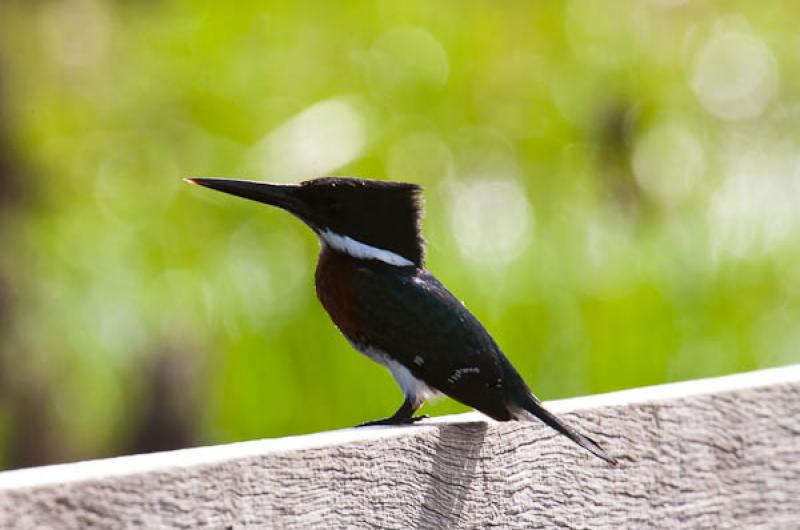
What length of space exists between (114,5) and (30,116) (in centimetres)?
32

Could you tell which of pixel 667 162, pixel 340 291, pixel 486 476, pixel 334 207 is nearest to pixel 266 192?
pixel 334 207

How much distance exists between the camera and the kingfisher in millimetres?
2059

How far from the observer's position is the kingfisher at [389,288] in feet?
6.75

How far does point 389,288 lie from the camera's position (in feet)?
7.14

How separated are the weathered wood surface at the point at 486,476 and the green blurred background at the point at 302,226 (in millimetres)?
Result: 1074

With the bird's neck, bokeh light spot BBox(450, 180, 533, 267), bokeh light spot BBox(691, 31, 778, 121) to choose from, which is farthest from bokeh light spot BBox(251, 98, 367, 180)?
bokeh light spot BBox(691, 31, 778, 121)

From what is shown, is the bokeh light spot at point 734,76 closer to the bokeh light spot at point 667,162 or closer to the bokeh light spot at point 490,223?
the bokeh light spot at point 667,162

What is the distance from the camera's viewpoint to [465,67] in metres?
3.20

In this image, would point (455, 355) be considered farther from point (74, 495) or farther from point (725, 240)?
point (725, 240)

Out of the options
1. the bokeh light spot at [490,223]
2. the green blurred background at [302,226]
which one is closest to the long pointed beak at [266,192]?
the green blurred background at [302,226]

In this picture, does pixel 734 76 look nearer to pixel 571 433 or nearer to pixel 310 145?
pixel 310 145

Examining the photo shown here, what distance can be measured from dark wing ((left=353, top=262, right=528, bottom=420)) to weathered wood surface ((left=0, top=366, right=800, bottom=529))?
0.22 meters

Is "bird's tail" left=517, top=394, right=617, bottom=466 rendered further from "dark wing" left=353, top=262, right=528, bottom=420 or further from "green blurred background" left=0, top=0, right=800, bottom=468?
"green blurred background" left=0, top=0, right=800, bottom=468

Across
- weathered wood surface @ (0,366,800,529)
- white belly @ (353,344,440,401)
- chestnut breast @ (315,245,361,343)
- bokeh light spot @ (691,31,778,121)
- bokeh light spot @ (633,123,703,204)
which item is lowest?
weathered wood surface @ (0,366,800,529)
